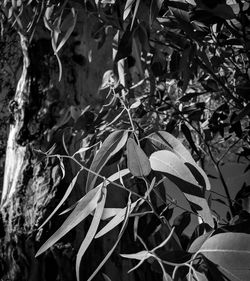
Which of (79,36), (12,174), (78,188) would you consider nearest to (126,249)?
(78,188)

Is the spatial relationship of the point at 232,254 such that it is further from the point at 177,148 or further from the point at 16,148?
the point at 16,148

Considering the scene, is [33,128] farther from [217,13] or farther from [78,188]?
[217,13]

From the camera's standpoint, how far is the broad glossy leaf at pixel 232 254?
50cm

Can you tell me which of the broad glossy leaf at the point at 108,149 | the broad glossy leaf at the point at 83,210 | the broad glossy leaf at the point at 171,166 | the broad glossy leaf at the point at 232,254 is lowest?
the broad glossy leaf at the point at 232,254

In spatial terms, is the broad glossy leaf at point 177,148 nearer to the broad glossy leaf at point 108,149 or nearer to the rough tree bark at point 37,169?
the broad glossy leaf at point 108,149

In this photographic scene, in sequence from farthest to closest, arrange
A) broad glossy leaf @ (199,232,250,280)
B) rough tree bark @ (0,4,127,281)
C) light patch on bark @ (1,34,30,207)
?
light patch on bark @ (1,34,30,207), rough tree bark @ (0,4,127,281), broad glossy leaf @ (199,232,250,280)

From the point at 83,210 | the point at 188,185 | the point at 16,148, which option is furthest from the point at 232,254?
the point at 16,148

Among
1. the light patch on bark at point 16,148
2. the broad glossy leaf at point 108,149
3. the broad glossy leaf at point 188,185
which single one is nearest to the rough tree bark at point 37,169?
the light patch on bark at point 16,148

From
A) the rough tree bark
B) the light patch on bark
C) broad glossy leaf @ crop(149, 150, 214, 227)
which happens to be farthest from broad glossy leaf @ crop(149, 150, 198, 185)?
the light patch on bark

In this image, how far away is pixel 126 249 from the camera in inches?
47.1

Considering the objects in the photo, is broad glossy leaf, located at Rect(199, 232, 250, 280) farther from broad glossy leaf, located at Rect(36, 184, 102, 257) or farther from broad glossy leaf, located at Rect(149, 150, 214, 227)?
broad glossy leaf, located at Rect(36, 184, 102, 257)

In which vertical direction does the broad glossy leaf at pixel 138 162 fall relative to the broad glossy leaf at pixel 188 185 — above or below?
above

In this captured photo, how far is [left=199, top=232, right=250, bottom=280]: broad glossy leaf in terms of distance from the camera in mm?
501

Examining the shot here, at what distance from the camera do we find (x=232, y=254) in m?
0.51
